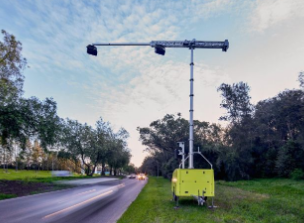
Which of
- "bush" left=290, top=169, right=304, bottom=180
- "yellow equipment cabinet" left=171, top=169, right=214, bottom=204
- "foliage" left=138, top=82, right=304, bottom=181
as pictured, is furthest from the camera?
"bush" left=290, top=169, right=304, bottom=180

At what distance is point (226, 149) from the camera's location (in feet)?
125

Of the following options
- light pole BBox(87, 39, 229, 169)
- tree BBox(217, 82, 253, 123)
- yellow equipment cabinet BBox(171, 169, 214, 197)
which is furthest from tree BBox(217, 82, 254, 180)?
yellow equipment cabinet BBox(171, 169, 214, 197)

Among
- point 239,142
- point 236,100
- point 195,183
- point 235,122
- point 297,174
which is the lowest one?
point 195,183

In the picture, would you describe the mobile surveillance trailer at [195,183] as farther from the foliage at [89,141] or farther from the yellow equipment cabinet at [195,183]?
the foliage at [89,141]

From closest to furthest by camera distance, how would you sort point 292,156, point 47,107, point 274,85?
point 47,107 < point 274,85 < point 292,156

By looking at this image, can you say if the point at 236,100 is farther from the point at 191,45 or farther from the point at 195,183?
the point at 195,183

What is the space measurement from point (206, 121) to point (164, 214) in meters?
40.1

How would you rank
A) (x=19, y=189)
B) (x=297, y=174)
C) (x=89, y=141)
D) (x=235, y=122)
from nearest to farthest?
(x=19, y=189)
(x=235, y=122)
(x=297, y=174)
(x=89, y=141)

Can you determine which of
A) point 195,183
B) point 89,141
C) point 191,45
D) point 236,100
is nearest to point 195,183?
point 195,183

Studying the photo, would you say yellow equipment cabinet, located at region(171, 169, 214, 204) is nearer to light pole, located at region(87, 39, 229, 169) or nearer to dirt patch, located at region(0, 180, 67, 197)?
light pole, located at region(87, 39, 229, 169)

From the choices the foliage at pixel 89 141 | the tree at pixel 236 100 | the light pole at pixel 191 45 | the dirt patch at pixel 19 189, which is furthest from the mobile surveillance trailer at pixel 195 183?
the foliage at pixel 89 141

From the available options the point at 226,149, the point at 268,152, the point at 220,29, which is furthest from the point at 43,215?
the point at 268,152

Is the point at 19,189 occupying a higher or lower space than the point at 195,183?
lower

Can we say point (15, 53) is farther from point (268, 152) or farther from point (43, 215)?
point (268, 152)
